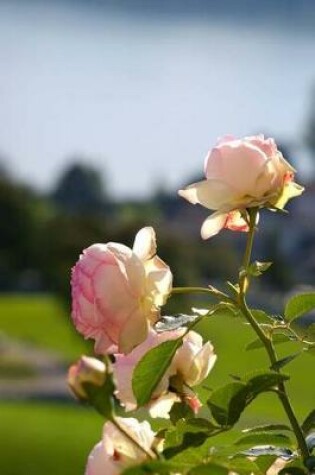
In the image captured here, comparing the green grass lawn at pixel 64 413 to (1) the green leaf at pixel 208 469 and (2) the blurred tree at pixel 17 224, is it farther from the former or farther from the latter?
(2) the blurred tree at pixel 17 224

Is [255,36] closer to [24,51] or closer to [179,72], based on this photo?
[179,72]

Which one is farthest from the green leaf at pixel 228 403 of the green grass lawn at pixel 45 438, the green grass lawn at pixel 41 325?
the green grass lawn at pixel 41 325

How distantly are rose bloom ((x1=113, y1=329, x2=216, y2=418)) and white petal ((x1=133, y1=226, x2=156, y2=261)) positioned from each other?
27 millimetres

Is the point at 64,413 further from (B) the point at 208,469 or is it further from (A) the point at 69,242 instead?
(B) the point at 208,469

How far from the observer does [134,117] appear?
94.8ft

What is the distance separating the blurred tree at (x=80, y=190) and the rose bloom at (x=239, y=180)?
19.4 m

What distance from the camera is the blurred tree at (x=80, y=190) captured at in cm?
2064

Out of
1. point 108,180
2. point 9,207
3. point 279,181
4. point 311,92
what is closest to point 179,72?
point 108,180

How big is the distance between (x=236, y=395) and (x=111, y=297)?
0.05 metres

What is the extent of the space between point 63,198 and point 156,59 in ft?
27.6

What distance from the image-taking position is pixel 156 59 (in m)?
28.8

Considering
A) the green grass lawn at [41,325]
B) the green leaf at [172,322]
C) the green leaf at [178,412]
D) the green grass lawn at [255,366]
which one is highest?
the green leaf at [172,322]

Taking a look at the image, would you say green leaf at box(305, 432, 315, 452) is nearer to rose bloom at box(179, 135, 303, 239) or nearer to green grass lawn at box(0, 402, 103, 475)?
rose bloom at box(179, 135, 303, 239)

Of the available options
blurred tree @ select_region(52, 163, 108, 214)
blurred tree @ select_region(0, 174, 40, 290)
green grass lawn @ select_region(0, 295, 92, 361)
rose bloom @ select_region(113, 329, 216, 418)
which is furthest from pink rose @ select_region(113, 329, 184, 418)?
blurred tree @ select_region(52, 163, 108, 214)
